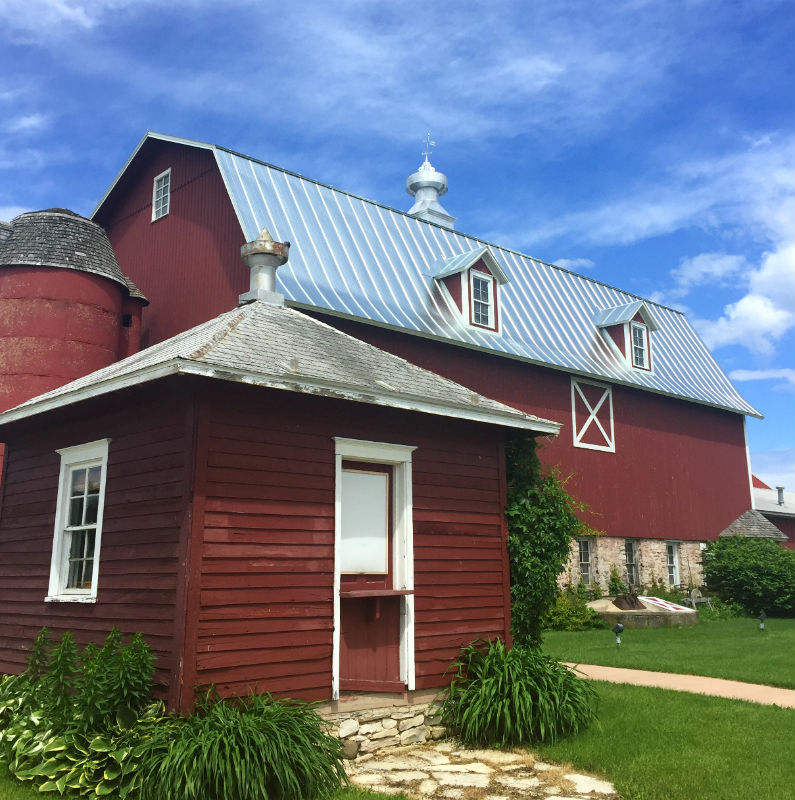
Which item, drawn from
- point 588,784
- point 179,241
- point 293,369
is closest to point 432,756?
point 588,784

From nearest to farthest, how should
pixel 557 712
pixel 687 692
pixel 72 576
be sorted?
pixel 557 712
pixel 72 576
pixel 687 692

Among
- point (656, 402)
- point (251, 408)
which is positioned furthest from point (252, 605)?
point (656, 402)

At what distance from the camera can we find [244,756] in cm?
626

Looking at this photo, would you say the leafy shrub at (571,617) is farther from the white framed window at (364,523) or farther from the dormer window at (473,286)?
the white framed window at (364,523)

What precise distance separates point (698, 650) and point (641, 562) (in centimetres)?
884

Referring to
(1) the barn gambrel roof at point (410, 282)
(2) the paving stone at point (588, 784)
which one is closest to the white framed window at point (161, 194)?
(1) the barn gambrel roof at point (410, 282)

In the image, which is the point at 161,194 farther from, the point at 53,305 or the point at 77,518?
the point at 77,518

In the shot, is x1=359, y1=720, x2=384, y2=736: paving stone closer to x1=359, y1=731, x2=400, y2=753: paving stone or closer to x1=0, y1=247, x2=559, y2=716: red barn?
x1=359, y1=731, x2=400, y2=753: paving stone

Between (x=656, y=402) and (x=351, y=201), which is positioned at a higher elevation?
(x=351, y=201)

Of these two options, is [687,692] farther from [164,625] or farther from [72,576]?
[72,576]

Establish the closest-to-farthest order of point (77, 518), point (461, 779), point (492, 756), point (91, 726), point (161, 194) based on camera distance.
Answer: point (91, 726)
point (461, 779)
point (492, 756)
point (77, 518)
point (161, 194)

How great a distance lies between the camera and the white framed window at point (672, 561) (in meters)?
24.2

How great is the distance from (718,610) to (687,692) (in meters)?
13.2

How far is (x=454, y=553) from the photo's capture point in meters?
9.24
